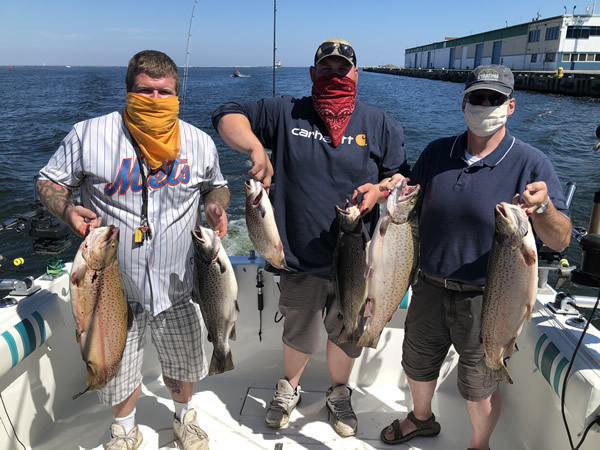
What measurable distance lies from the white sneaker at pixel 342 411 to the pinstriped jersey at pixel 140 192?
135cm

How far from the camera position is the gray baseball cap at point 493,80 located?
239 centimetres

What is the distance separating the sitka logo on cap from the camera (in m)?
2.40

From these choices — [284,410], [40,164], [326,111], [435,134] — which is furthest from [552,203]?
[435,134]

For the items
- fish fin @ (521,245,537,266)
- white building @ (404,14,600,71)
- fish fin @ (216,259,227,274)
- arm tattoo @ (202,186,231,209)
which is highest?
white building @ (404,14,600,71)

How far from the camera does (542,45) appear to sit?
2035 inches

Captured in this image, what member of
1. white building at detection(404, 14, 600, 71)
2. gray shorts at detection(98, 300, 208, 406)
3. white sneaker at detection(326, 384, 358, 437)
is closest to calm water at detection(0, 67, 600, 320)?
gray shorts at detection(98, 300, 208, 406)

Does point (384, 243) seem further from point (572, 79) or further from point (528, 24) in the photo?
point (528, 24)

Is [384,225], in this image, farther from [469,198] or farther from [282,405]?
[282,405]

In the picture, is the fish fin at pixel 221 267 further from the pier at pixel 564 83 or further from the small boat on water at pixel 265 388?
the pier at pixel 564 83

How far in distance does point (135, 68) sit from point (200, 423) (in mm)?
2490

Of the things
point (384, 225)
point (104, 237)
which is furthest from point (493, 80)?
point (104, 237)

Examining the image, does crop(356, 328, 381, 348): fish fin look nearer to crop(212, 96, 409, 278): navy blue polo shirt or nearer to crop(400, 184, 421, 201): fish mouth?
crop(212, 96, 409, 278): navy blue polo shirt

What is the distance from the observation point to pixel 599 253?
197 centimetres

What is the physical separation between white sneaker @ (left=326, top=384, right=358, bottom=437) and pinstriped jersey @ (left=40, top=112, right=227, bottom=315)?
4.42 feet
